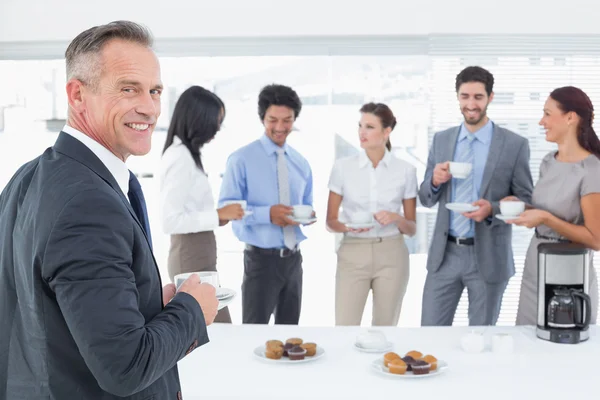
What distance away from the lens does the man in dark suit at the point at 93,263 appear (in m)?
1.05

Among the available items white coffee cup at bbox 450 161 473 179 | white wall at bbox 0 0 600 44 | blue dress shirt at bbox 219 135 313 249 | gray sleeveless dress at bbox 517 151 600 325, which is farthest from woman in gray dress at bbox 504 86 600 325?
white wall at bbox 0 0 600 44

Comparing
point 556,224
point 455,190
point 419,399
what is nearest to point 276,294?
point 455,190

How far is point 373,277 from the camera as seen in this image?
3.69m

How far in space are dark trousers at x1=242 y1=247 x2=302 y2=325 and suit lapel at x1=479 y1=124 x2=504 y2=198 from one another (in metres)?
1.13

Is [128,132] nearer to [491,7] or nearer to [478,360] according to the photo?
[478,360]

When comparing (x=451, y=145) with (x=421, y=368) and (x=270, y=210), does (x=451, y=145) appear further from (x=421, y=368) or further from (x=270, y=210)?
(x=421, y=368)

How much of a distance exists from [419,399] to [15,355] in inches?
45.9

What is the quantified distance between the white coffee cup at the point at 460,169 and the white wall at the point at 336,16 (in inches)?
71.2

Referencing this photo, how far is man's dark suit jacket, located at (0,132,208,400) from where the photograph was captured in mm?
1049

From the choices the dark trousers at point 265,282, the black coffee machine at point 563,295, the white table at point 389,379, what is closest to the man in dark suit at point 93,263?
the white table at point 389,379

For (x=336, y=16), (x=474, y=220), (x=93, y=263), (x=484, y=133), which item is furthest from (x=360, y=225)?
(x=93, y=263)

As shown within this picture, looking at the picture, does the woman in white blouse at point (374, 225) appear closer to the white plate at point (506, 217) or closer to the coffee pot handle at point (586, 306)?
the white plate at point (506, 217)

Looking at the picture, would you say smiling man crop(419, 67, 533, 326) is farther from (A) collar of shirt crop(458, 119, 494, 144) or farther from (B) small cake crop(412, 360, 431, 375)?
(B) small cake crop(412, 360, 431, 375)

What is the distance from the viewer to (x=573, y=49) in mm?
4887
